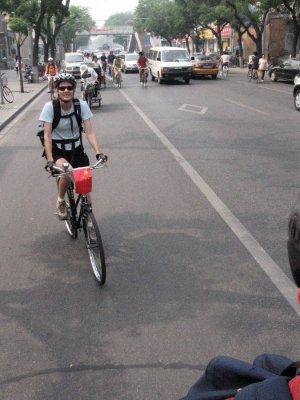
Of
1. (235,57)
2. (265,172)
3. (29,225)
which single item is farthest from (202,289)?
(235,57)

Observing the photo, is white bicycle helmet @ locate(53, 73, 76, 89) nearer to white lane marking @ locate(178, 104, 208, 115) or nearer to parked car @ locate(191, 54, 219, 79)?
white lane marking @ locate(178, 104, 208, 115)

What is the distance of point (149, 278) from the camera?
14.5ft

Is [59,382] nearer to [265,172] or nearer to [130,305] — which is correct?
[130,305]

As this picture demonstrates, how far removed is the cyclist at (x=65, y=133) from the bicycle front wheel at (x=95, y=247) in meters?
0.56

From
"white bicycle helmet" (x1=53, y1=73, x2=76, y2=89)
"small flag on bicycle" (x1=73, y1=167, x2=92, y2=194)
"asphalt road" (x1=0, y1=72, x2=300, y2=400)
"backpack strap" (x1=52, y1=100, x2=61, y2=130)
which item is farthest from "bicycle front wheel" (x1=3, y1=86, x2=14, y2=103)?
"small flag on bicycle" (x1=73, y1=167, x2=92, y2=194)

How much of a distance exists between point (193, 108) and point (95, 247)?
43.9 ft

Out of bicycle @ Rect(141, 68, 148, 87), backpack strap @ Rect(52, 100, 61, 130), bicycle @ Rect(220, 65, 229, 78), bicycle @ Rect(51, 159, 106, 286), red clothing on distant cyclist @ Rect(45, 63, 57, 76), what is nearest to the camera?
bicycle @ Rect(51, 159, 106, 286)

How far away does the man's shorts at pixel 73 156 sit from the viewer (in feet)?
16.5

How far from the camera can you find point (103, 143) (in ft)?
36.8

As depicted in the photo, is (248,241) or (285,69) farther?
(285,69)

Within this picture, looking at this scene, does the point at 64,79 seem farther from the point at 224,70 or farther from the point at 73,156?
the point at 224,70

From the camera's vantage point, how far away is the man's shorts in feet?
16.5

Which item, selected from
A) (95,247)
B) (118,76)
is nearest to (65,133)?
(95,247)

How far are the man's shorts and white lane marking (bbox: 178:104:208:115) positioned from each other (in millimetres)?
11131
